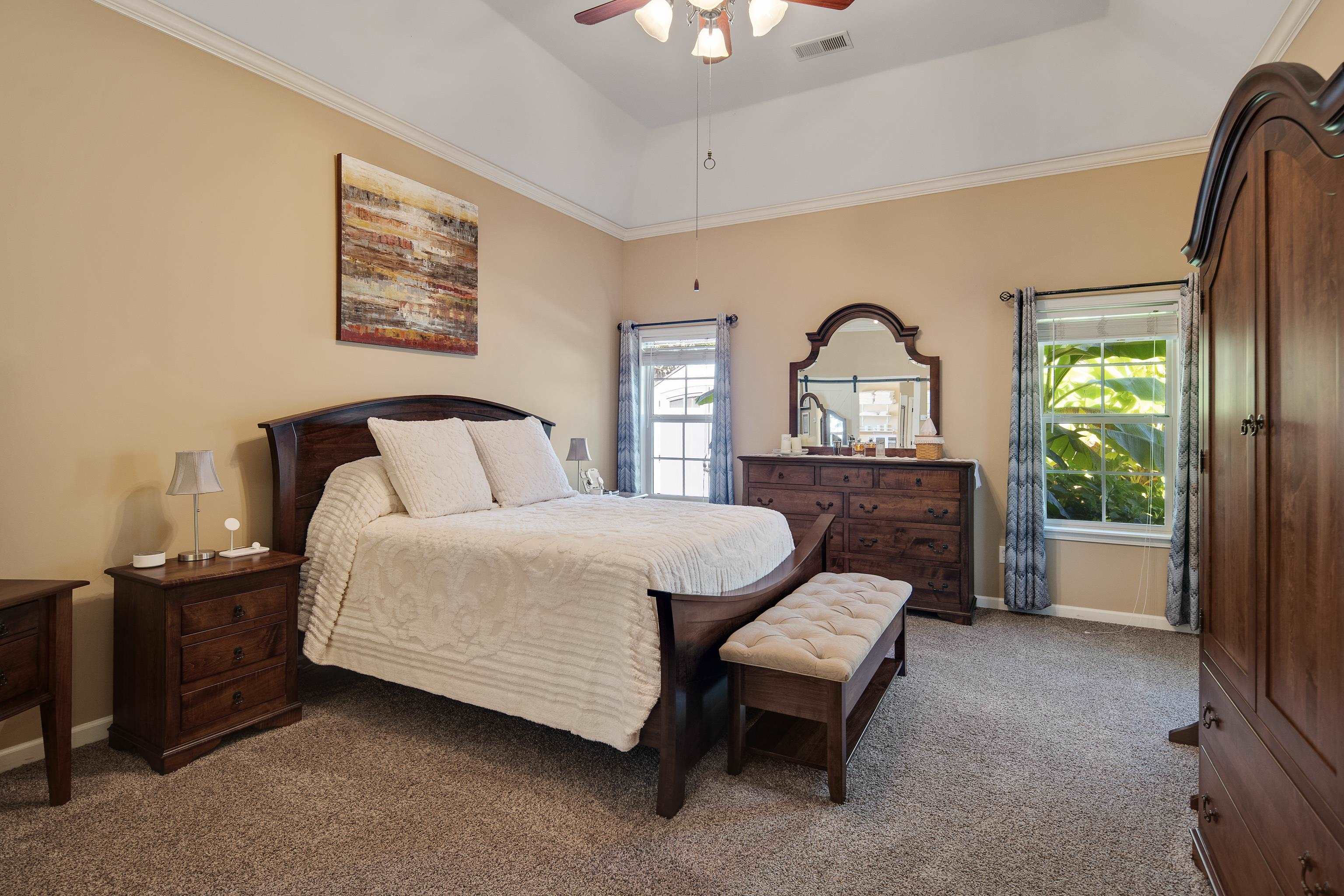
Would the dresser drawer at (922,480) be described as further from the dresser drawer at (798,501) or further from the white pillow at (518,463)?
the white pillow at (518,463)

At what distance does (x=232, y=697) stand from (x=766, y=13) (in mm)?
3207

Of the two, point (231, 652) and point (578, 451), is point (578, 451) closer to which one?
point (578, 451)

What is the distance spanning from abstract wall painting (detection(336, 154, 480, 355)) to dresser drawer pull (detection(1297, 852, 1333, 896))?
152 inches

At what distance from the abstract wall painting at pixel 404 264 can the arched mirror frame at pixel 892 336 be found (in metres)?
2.37

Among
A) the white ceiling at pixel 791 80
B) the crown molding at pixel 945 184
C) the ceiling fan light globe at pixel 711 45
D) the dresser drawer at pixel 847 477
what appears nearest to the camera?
the ceiling fan light globe at pixel 711 45

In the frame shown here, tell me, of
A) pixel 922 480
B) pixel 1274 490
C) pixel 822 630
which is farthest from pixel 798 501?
pixel 1274 490

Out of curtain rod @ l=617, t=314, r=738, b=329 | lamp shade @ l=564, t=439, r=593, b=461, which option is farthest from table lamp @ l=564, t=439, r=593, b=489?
curtain rod @ l=617, t=314, r=738, b=329

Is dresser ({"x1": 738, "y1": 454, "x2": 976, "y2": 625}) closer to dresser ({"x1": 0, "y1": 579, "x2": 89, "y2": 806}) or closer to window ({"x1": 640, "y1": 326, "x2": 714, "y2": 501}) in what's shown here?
window ({"x1": 640, "y1": 326, "x2": 714, "y2": 501})

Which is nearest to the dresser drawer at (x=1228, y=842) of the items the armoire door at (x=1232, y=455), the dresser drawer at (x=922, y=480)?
the armoire door at (x=1232, y=455)

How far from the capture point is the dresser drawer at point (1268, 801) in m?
1.18

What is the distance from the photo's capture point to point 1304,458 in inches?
50.8

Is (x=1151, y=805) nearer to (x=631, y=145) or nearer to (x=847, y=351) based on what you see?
(x=847, y=351)

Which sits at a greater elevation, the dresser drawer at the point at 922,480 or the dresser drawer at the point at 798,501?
the dresser drawer at the point at 922,480

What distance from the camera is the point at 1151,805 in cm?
219
